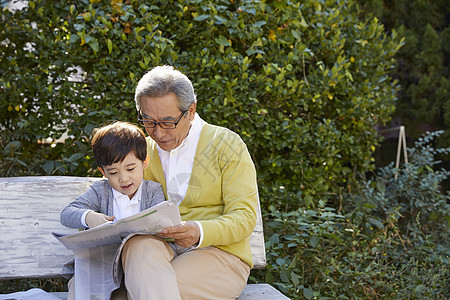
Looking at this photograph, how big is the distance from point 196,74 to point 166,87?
138cm

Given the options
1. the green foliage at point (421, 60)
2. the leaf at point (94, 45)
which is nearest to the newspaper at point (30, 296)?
the leaf at point (94, 45)

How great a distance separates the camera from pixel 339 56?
13.7 feet

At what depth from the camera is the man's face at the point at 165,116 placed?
8.07 ft

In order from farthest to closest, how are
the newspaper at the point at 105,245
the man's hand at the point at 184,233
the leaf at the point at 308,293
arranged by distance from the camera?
the leaf at the point at 308,293 → the man's hand at the point at 184,233 → the newspaper at the point at 105,245

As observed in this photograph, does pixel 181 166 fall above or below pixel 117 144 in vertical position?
below

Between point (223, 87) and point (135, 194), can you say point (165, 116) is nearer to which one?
point (135, 194)

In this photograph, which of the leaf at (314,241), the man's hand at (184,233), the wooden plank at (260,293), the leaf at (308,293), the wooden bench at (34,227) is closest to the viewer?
the man's hand at (184,233)

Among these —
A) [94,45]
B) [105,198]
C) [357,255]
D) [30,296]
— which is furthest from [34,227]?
[357,255]

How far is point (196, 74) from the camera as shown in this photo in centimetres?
381

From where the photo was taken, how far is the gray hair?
8.05ft

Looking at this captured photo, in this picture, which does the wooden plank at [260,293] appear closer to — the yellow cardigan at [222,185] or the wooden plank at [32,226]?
the yellow cardigan at [222,185]

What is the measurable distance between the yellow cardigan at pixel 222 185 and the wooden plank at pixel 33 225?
439 millimetres

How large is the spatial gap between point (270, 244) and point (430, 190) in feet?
5.76

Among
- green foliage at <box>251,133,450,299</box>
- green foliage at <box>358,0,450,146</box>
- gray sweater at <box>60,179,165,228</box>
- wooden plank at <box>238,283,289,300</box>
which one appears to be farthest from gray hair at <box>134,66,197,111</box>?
green foliage at <box>358,0,450,146</box>
